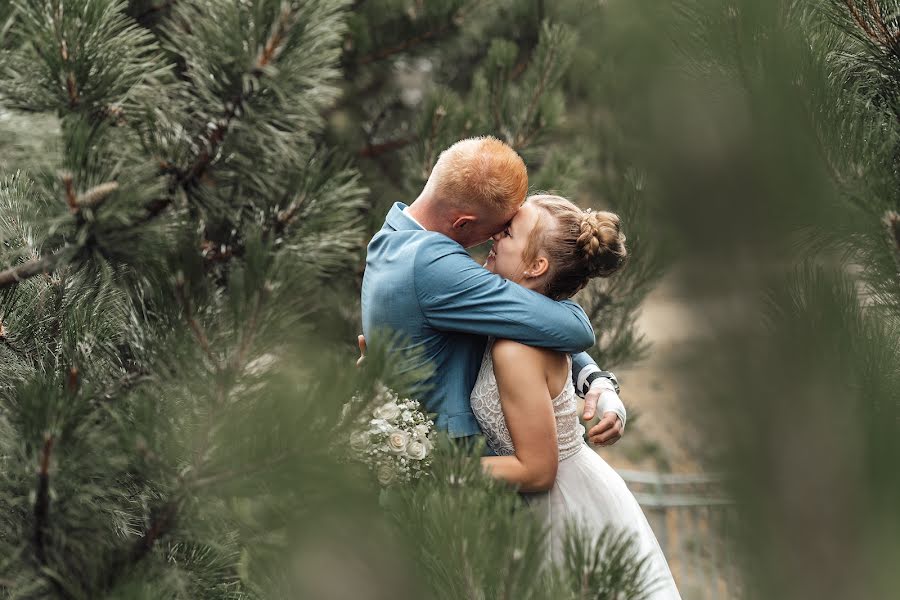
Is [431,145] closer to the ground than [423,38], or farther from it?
closer to the ground

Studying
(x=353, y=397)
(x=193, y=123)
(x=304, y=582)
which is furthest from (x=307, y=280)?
(x=193, y=123)

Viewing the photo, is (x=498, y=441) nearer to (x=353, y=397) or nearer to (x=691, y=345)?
(x=353, y=397)

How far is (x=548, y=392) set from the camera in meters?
1.12

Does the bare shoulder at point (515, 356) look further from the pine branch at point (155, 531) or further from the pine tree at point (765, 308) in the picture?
the pine tree at point (765, 308)

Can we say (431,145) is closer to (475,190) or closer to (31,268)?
(475,190)

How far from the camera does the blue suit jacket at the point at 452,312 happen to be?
42.8 inches

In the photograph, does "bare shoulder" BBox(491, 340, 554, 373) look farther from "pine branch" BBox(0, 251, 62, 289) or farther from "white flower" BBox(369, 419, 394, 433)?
"pine branch" BBox(0, 251, 62, 289)

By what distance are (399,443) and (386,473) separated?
0.07 m

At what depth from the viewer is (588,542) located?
22.2 inches

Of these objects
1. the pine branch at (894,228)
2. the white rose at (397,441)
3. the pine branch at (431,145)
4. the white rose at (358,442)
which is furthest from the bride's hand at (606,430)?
the pine branch at (431,145)

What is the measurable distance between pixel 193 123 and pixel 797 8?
1229 millimetres

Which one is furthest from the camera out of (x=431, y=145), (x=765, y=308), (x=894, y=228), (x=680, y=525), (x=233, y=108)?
(x=680, y=525)

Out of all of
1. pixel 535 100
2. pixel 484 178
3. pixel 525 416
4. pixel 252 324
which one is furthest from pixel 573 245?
pixel 535 100

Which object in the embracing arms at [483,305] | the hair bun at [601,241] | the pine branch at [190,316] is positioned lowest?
the embracing arms at [483,305]
